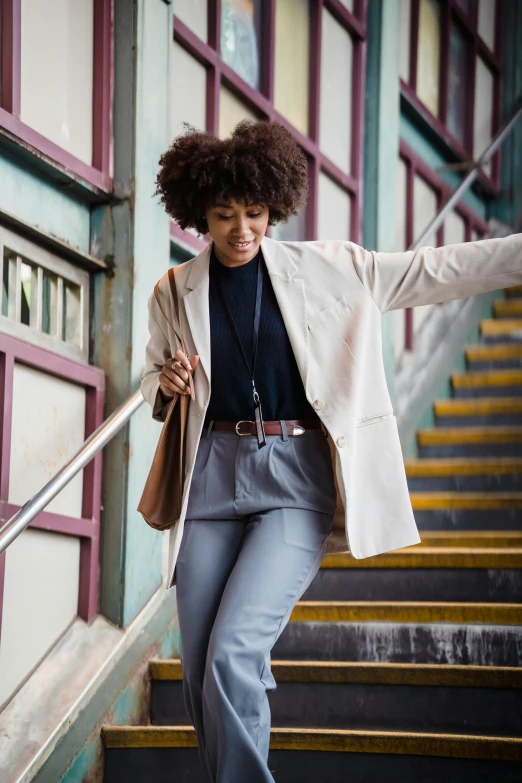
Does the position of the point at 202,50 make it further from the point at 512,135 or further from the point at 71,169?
the point at 512,135

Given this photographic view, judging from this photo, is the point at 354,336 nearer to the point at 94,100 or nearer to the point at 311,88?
the point at 94,100

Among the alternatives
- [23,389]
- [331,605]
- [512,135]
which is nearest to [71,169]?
[23,389]

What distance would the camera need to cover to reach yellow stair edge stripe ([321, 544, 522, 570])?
4230 millimetres

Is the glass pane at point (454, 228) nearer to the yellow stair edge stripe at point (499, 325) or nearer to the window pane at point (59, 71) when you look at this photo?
the yellow stair edge stripe at point (499, 325)

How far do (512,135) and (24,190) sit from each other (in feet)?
18.8

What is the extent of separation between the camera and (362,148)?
6.38m

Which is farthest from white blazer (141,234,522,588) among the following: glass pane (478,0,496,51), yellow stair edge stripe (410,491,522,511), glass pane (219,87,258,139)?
glass pane (478,0,496,51)

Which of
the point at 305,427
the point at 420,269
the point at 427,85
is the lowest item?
the point at 305,427

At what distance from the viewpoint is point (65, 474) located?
3.37 metres

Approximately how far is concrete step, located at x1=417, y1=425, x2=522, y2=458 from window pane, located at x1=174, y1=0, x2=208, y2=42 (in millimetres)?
2494

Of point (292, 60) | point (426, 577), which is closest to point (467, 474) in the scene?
point (426, 577)

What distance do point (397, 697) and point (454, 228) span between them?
4559mm

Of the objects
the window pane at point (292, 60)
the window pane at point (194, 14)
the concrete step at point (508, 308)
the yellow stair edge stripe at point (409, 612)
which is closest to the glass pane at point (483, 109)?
the concrete step at point (508, 308)

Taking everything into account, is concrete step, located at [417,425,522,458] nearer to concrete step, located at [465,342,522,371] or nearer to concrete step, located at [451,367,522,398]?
concrete step, located at [451,367,522,398]
